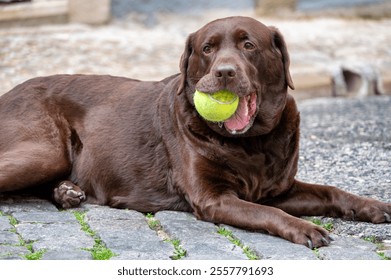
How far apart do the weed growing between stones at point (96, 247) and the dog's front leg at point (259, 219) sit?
1.92 feet

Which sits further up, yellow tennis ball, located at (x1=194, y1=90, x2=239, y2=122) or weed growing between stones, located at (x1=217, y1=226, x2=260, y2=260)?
yellow tennis ball, located at (x1=194, y1=90, x2=239, y2=122)

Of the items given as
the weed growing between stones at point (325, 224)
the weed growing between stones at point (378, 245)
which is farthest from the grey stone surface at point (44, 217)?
the weed growing between stones at point (378, 245)

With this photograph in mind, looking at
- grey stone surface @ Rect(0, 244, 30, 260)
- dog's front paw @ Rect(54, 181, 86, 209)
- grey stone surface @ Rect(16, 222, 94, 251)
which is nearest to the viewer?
grey stone surface @ Rect(0, 244, 30, 260)

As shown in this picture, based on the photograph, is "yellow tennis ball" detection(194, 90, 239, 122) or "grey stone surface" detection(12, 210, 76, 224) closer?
"yellow tennis ball" detection(194, 90, 239, 122)

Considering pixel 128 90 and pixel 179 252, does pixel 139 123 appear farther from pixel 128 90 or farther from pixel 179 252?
pixel 179 252

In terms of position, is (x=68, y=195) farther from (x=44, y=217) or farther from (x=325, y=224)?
(x=325, y=224)

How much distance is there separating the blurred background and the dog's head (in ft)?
12.5

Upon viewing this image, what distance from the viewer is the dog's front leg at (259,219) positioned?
4.66m

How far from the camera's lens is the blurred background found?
31.6 feet

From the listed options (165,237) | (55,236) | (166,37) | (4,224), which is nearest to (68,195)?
(4,224)

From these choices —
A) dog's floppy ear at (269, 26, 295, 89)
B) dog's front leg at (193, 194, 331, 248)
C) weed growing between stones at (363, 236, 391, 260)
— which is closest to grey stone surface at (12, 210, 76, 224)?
dog's front leg at (193, 194, 331, 248)

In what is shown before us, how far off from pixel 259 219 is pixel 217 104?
61cm

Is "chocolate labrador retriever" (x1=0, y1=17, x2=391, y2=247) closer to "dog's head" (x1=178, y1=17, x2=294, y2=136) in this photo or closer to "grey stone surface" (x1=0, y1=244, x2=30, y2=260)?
"dog's head" (x1=178, y1=17, x2=294, y2=136)
